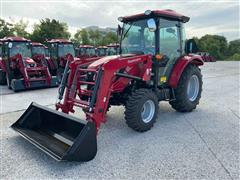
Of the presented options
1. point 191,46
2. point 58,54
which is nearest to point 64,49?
point 58,54

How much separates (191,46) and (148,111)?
1.98m

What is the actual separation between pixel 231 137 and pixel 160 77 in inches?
70.6

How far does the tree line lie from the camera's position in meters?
33.9

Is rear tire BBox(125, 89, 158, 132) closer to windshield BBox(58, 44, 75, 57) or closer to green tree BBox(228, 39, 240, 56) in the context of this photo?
windshield BBox(58, 44, 75, 57)

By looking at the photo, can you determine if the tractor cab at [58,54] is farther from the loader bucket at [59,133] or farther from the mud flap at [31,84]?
the loader bucket at [59,133]

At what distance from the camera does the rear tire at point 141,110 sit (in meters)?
4.28

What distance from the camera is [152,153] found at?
3.69 meters

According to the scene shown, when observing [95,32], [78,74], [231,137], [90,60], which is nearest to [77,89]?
[78,74]

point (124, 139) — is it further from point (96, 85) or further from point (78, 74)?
point (78, 74)

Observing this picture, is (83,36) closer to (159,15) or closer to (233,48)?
(233,48)

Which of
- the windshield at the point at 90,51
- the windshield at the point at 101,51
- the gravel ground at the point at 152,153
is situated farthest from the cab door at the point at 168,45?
the windshield at the point at 101,51

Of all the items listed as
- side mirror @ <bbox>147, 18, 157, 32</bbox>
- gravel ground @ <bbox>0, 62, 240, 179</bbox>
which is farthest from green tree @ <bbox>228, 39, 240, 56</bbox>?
side mirror @ <bbox>147, 18, 157, 32</bbox>

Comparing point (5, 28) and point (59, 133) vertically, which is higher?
point (5, 28)

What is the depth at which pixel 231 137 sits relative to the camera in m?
4.25
